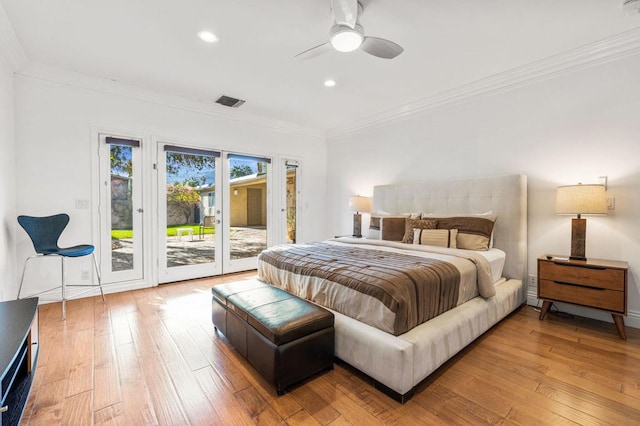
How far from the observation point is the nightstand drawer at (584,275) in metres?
2.45

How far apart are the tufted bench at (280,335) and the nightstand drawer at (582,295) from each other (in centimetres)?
229

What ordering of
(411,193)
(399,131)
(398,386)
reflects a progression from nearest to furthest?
1. (398,386)
2. (411,193)
3. (399,131)

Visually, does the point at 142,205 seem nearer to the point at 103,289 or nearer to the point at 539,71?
the point at 103,289

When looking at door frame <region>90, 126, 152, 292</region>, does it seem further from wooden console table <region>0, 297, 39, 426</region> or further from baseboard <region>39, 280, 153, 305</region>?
wooden console table <region>0, 297, 39, 426</region>

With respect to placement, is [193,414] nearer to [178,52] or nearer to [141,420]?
[141,420]

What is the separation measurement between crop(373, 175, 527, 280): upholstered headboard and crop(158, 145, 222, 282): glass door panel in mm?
3101

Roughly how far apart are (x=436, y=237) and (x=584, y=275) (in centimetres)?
130

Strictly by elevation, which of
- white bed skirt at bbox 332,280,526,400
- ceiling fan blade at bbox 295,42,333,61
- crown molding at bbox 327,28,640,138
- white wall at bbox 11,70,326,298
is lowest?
white bed skirt at bbox 332,280,526,400

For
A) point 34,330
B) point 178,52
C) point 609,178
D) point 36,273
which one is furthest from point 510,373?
point 36,273

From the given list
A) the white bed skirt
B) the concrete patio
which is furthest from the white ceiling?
the white bed skirt

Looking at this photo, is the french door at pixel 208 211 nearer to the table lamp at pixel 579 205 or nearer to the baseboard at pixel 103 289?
the baseboard at pixel 103 289

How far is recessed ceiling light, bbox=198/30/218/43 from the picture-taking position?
2.61 metres

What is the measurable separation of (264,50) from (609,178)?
363 cm

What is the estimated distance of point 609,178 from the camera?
2.80m
